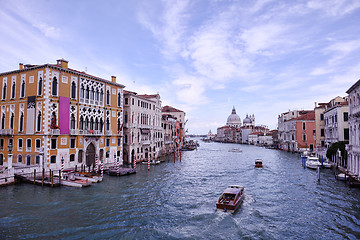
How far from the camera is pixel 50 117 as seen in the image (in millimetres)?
25781

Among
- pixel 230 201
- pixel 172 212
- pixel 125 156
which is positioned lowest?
pixel 172 212

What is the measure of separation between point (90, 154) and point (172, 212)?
18.0 meters

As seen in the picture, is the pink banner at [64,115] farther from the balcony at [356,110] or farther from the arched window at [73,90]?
the balcony at [356,110]

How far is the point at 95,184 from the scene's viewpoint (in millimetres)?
24125

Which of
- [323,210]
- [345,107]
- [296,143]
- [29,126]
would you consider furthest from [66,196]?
[296,143]

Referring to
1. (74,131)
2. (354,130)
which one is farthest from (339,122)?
(74,131)

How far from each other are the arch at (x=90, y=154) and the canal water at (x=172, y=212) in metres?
7.11

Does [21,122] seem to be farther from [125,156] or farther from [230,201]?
[230,201]

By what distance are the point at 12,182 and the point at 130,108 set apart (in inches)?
753

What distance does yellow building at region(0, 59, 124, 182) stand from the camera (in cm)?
2570

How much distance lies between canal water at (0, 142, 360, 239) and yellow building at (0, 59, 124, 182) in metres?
5.00

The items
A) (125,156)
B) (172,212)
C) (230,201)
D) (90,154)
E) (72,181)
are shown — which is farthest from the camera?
(125,156)

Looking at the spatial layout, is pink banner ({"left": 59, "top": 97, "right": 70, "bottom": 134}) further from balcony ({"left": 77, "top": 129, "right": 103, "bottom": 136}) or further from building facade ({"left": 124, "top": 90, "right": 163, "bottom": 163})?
building facade ({"left": 124, "top": 90, "right": 163, "bottom": 163})

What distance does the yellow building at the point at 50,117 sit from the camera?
25703 millimetres
